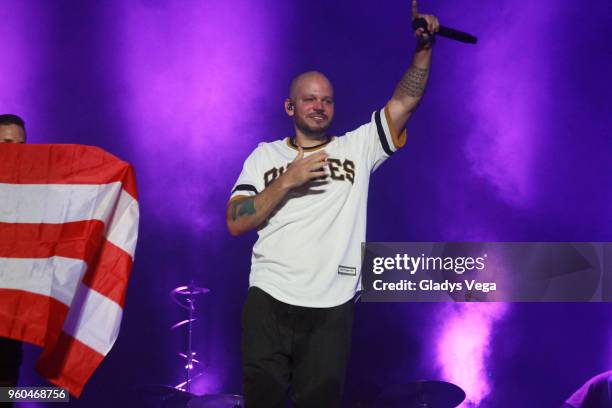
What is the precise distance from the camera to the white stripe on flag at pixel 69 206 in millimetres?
2982

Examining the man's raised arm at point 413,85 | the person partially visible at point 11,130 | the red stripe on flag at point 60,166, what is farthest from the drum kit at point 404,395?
the man's raised arm at point 413,85

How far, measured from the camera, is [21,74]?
493 cm

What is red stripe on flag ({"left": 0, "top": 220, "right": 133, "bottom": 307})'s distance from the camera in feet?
9.59

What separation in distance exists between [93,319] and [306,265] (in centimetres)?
96

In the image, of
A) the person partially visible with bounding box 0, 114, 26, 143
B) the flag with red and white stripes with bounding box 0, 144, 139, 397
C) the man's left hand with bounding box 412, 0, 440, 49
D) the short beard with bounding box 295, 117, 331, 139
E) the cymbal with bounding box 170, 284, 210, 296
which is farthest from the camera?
the cymbal with bounding box 170, 284, 210, 296

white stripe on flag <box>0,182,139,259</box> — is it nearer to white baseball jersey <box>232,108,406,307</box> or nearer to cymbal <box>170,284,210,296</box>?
white baseball jersey <box>232,108,406,307</box>

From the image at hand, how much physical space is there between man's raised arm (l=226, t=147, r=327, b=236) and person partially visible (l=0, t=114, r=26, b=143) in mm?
1169

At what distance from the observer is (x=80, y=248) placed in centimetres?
291

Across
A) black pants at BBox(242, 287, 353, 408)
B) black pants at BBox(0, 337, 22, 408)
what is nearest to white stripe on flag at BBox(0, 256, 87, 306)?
black pants at BBox(0, 337, 22, 408)

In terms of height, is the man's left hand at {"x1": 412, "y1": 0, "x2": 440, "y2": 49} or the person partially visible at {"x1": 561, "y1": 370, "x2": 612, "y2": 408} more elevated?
the man's left hand at {"x1": 412, "y1": 0, "x2": 440, "y2": 49}

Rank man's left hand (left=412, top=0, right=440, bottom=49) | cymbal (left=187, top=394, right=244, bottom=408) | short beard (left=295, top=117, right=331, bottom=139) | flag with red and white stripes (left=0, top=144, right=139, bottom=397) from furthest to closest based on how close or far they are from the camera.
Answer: cymbal (left=187, top=394, right=244, bottom=408)
short beard (left=295, top=117, right=331, bottom=139)
man's left hand (left=412, top=0, right=440, bottom=49)
flag with red and white stripes (left=0, top=144, right=139, bottom=397)

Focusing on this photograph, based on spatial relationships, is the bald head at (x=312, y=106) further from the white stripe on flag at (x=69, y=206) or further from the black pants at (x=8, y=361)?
the black pants at (x=8, y=361)

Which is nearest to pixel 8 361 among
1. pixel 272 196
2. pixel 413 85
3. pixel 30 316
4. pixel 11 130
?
pixel 30 316

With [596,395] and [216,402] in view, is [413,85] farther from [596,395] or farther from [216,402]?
[596,395]
